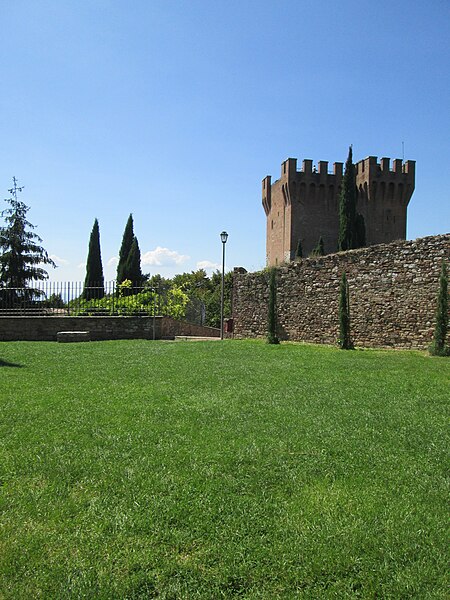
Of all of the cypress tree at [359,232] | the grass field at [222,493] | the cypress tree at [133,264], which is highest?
the cypress tree at [359,232]

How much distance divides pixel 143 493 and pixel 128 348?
32.3 ft

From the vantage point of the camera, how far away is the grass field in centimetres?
247

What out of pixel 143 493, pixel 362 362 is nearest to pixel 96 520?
pixel 143 493

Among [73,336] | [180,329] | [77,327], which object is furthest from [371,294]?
[77,327]

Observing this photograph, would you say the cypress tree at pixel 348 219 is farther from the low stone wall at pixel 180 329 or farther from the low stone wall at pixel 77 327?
the low stone wall at pixel 77 327

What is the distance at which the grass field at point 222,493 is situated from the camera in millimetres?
2469

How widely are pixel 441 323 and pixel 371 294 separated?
98.4 inches

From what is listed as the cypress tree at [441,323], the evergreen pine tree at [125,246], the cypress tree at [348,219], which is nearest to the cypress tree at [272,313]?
the cypress tree at [441,323]

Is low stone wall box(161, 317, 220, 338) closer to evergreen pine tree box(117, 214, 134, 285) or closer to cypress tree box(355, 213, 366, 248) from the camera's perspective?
evergreen pine tree box(117, 214, 134, 285)

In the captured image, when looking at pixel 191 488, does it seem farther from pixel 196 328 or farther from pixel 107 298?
pixel 196 328

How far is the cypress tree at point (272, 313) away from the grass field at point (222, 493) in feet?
30.3

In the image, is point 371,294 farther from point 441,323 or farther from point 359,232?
point 359,232

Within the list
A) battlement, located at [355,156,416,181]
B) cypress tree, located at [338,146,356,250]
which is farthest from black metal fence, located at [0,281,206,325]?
battlement, located at [355,156,416,181]

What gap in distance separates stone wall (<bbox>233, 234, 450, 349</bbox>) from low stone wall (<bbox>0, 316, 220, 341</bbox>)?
465 centimetres
